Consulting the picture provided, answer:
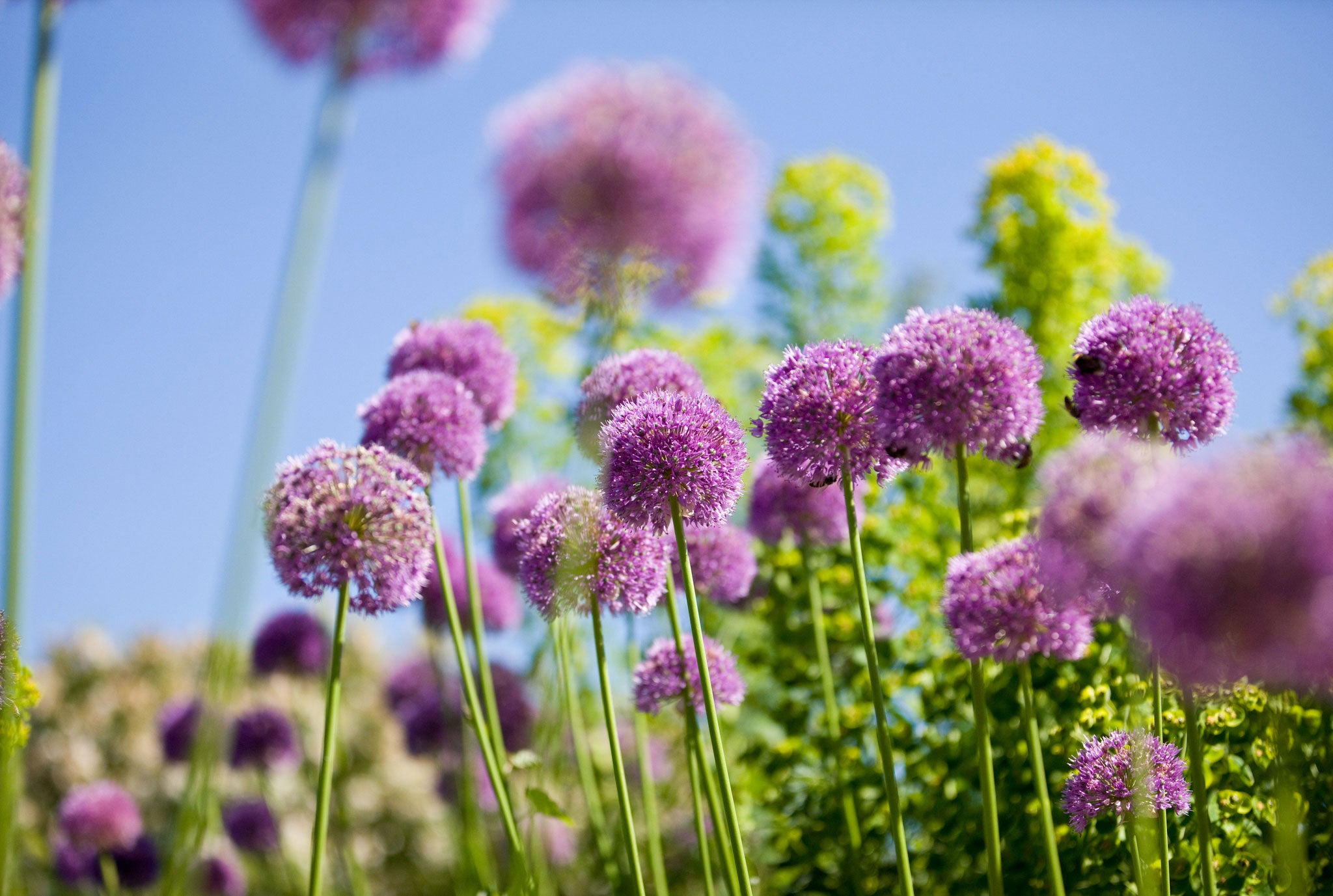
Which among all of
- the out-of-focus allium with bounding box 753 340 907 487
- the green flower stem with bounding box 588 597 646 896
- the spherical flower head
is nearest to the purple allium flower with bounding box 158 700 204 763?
the spherical flower head

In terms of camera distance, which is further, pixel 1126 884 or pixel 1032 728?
pixel 1126 884

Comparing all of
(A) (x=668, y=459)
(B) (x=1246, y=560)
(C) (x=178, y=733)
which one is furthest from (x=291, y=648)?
(B) (x=1246, y=560)

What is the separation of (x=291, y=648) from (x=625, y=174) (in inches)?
139

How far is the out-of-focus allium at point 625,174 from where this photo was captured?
2021mm

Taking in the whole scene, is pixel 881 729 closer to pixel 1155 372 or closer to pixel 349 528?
pixel 1155 372

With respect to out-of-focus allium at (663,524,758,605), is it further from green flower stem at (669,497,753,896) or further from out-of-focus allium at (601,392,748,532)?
green flower stem at (669,497,753,896)

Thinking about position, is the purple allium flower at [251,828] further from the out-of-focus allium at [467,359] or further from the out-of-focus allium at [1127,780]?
the out-of-focus allium at [1127,780]

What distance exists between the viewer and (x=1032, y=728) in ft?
6.68

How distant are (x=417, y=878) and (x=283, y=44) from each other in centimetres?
697

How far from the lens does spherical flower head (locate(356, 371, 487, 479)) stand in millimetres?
2902

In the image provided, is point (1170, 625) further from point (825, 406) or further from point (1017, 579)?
point (825, 406)

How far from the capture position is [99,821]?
441cm

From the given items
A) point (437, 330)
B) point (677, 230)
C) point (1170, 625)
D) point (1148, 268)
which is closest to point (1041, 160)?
point (1148, 268)

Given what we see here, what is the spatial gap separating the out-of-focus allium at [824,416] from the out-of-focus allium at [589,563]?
1.43 ft
